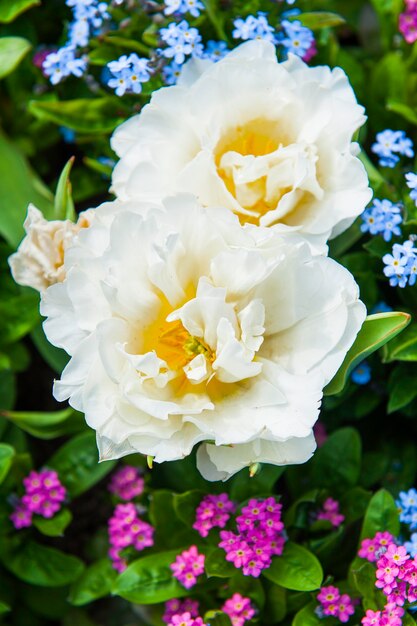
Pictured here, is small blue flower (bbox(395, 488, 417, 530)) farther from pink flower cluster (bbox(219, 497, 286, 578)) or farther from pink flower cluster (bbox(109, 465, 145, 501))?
pink flower cluster (bbox(109, 465, 145, 501))

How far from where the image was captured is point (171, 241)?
1259 millimetres

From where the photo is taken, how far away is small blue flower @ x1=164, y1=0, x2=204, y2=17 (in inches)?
63.6

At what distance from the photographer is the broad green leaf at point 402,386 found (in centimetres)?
162

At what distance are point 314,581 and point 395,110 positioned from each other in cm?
96

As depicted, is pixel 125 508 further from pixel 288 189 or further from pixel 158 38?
pixel 158 38

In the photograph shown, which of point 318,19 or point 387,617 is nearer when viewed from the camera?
point 387,617

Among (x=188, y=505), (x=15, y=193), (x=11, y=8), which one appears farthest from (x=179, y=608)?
(x=11, y=8)

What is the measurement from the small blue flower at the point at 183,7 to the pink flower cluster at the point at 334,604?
108cm

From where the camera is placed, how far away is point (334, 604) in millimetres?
1454

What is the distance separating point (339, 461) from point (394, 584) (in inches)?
14.1

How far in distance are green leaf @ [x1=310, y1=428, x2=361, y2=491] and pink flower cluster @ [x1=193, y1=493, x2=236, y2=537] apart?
0.77 ft

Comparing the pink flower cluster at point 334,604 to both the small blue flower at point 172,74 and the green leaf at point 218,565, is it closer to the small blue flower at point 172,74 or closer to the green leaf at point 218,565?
the green leaf at point 218,565

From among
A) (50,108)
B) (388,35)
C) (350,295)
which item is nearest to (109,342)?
(350,295)

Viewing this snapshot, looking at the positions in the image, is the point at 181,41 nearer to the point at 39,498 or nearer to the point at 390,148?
the point at 390,148
